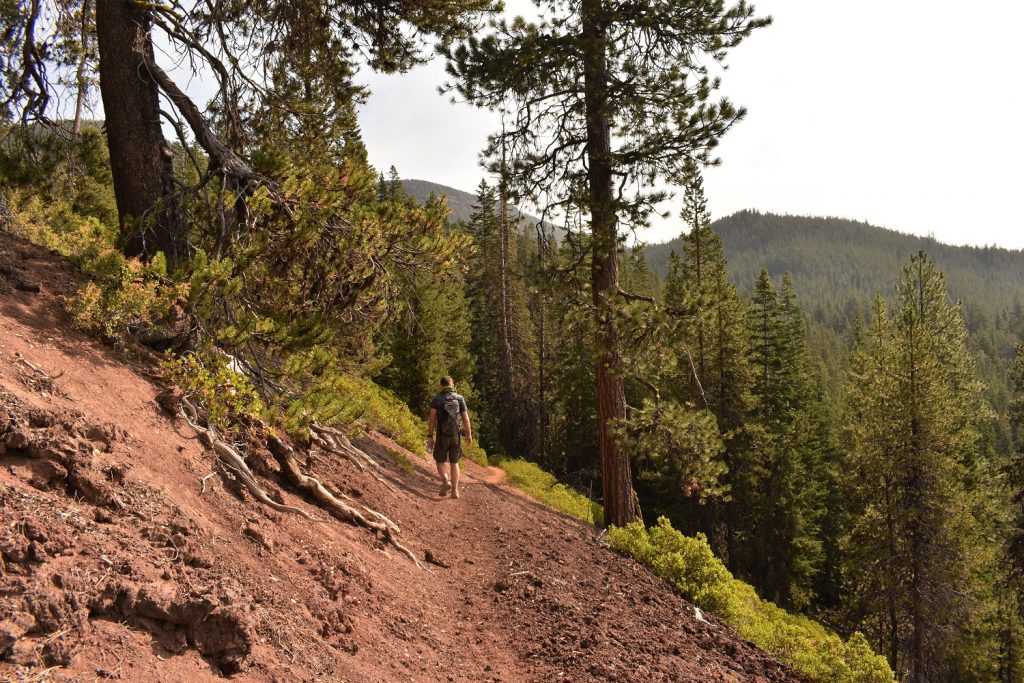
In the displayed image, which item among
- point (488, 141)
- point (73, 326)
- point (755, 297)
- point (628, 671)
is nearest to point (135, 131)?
point (73, 326)

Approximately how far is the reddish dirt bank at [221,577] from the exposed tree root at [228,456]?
9 centimetres

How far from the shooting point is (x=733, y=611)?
22.1ft

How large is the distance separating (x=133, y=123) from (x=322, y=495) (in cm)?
409

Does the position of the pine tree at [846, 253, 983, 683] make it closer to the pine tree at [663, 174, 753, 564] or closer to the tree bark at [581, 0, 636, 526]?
the pine tree at [663, 174, 753, 564]

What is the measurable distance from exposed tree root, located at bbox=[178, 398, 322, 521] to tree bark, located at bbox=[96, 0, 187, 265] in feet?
6.36

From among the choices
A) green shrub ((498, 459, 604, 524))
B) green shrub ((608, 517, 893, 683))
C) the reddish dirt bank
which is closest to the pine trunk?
the reddish dirt bank

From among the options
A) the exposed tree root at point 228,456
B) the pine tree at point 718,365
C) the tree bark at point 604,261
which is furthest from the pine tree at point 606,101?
the pine tree at point 718,365

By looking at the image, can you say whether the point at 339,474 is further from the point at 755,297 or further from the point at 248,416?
the point at 755,297

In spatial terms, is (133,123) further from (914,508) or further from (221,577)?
(914,508)

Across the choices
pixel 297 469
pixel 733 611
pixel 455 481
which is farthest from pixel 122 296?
pixel 733 611

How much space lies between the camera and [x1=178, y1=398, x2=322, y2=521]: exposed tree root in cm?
440

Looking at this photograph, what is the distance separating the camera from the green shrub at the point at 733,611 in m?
5.39

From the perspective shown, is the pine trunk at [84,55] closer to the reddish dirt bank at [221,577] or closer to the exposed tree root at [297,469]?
the reddish dirt bank at [221,577]

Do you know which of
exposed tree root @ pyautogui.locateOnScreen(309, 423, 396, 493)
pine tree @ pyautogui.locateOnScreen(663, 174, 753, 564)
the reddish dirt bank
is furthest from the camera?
pine tree @ pyautogui.locateOnScreen(663, 174, 753, 564)
